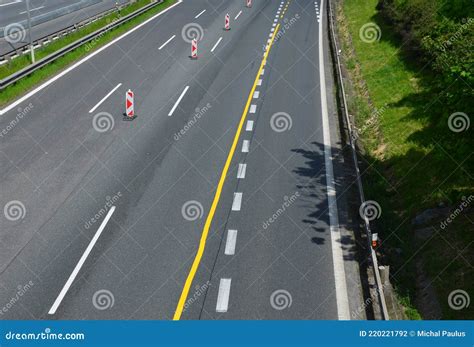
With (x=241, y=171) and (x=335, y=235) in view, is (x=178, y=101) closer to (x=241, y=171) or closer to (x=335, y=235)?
(x=241, y=171)

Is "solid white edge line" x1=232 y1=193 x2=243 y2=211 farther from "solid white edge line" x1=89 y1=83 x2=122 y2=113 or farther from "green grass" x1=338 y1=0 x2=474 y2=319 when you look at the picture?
"solid white edge line" x1=89 y1=83 x2=122 y2=113

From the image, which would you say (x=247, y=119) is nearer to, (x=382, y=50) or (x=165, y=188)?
(x=165, y=188)

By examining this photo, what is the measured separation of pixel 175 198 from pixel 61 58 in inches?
682

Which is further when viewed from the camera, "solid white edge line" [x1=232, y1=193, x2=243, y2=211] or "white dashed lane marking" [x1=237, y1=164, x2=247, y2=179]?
"white dashed lane marking" [x1=237, y1=164, x2=247, y2=179]

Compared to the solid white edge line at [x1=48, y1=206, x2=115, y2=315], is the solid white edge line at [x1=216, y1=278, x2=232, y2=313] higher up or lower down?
higher up

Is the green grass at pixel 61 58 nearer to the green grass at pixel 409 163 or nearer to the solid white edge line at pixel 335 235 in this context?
the solid white edge line at pixel 335 235

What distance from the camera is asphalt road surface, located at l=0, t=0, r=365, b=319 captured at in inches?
521

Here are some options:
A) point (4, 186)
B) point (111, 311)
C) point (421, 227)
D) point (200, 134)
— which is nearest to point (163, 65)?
point (200, 134)

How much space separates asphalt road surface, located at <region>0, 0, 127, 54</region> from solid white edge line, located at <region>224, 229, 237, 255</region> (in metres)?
23.4

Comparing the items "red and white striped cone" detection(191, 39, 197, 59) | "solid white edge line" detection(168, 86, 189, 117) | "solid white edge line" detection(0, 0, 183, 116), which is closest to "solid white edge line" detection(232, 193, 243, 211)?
"solid white edge line" detection(168, 86, 189, 117)

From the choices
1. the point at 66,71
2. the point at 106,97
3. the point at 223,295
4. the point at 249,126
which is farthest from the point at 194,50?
the point at 223,295

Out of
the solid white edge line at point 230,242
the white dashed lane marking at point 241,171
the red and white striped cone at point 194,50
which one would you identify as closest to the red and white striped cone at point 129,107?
the white dashed lane marking at point 241,171

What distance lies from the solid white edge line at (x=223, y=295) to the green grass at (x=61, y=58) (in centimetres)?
1529

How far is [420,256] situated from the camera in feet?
51.4
